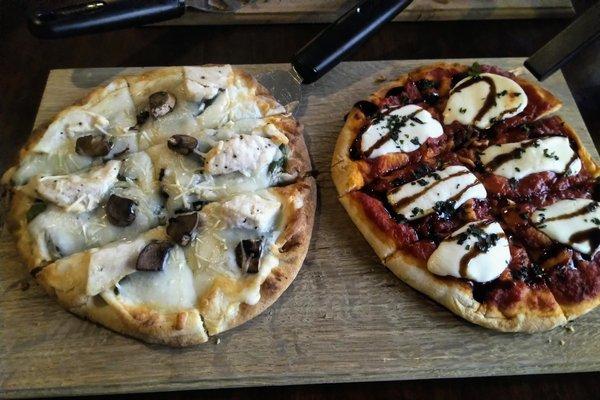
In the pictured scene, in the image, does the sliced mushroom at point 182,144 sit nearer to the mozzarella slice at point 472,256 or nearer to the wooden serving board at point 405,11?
the mozzarella slice at point 472,256

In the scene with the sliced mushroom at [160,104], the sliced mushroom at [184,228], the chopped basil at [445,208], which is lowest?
the sliced mushroom at [184,228]

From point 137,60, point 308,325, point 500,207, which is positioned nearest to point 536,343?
point 500,207

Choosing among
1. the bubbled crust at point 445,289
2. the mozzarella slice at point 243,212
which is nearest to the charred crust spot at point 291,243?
the mozzarella slice at point 243,212

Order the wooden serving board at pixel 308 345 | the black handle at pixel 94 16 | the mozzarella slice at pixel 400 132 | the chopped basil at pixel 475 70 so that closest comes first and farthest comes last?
1. the wooden serving board at pixel 308 345
2. the black handle at pixel 94 16
3. the mozzarella slice at pixel 400 132
4. the chopped basil at pixel 475 70

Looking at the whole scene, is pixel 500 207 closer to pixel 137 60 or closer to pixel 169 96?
pixel 169 96

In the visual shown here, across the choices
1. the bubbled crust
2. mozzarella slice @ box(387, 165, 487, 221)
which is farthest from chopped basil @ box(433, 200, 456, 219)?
the bubbled crust

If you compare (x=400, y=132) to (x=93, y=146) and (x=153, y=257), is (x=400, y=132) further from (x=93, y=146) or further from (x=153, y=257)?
(x=93, y=146)

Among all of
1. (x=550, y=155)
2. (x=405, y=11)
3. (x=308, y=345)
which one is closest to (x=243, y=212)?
(x=308, y=345)

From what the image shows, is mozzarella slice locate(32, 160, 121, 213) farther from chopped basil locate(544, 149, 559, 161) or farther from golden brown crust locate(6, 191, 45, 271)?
chopped basil locate(544, 149, 559, 161)
